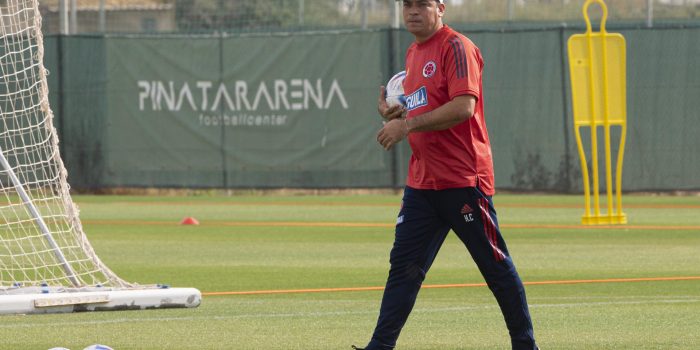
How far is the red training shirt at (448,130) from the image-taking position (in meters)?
7.97

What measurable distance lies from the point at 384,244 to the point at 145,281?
13.9 ft

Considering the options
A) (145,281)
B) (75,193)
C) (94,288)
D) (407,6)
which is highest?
(407,6)

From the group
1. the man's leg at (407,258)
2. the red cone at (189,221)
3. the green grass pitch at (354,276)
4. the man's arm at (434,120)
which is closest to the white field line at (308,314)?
the green grass pitch at (354,276)

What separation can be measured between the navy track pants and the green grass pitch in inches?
41.6

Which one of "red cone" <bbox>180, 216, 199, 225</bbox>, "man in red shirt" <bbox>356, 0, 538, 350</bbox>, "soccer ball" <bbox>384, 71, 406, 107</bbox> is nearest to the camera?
"man in red shirt" <bbox>356, 0, 538, 350</bbox>

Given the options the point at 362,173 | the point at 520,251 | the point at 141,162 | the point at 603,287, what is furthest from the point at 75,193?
the point at 603,287

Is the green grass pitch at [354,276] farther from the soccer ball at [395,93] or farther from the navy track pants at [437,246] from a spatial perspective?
the soccer ball at [395,93]

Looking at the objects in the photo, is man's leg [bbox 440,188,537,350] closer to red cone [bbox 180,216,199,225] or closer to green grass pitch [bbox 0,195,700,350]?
green grass pitch [bbox 0,195,700,350]

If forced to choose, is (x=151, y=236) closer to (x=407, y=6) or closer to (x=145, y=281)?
(x=145, y=281)

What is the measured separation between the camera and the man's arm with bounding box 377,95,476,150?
25.6ft

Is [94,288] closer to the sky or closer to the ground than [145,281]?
closer to the sky

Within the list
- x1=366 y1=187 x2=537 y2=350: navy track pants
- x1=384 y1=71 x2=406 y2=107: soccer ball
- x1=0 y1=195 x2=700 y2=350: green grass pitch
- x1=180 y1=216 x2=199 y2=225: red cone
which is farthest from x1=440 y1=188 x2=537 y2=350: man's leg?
x1=180 y1=216 x2=199 y2=225: red cone

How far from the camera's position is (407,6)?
26.7 ft

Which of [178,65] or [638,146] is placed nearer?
[638,146]
